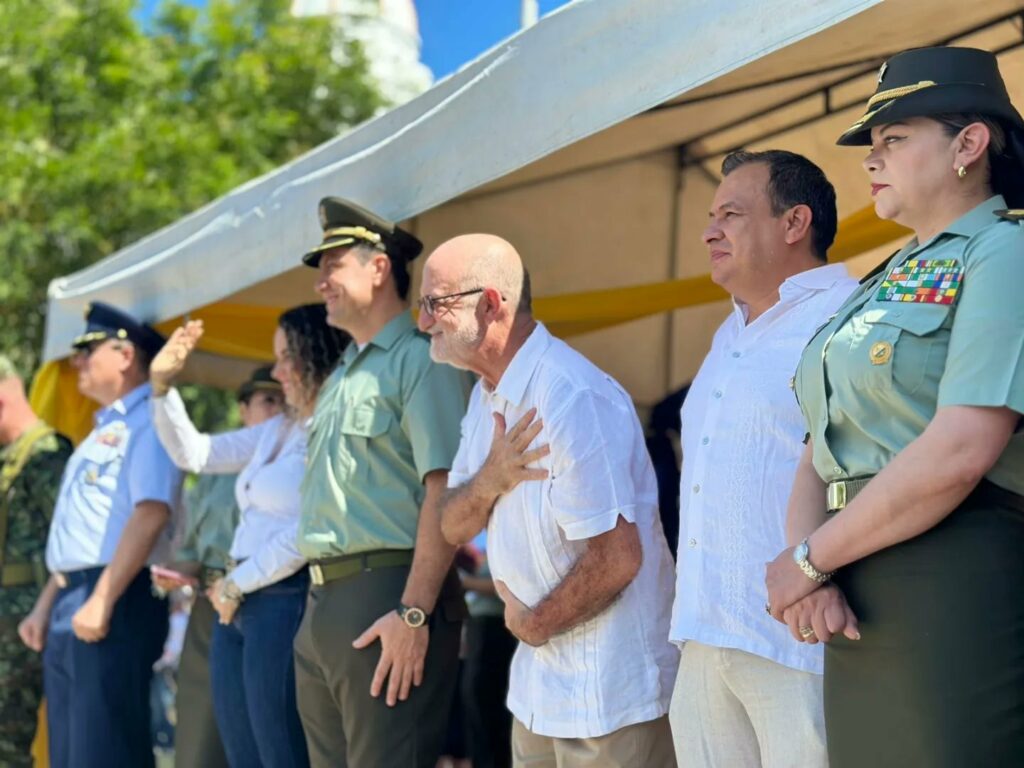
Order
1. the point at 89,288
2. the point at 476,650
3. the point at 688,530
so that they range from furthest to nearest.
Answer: the point at 476,650
the point at 89,288
the point at 688,530

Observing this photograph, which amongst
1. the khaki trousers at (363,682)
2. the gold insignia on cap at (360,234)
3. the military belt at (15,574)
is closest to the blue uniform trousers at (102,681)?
the military belt at (15,574)

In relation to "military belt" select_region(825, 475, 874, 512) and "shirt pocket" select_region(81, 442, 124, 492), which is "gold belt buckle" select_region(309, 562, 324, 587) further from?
"military belt" select_region(825, 475, 874, 512)

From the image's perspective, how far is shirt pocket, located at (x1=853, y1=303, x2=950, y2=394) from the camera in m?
1.93

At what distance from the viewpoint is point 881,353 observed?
77.0 inches

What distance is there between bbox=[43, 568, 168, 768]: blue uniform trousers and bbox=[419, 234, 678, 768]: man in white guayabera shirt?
A: 196 centimetres

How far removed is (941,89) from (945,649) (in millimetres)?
833

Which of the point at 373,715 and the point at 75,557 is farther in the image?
the point at 75,557

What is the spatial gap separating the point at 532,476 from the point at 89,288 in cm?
290

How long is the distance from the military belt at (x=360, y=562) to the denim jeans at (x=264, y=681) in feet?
1.49

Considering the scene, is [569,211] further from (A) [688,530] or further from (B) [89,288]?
(A) [688,530]

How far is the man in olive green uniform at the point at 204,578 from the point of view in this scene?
4.30 metres

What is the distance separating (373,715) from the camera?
10.5 feet

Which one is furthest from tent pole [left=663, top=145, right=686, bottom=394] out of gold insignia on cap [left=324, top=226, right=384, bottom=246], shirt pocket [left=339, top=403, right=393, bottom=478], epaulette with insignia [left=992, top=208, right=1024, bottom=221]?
epaulette with insignia [left=992, top=208, right=1024, bottom=221]

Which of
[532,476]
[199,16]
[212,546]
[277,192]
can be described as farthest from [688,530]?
[199,16]
